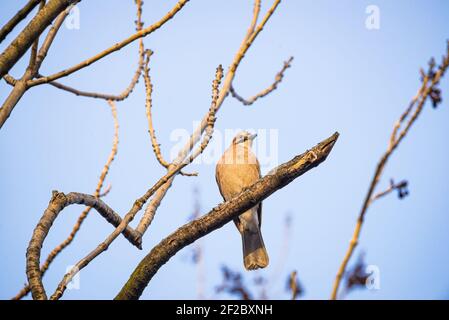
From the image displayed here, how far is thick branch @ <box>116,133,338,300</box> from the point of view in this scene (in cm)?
356

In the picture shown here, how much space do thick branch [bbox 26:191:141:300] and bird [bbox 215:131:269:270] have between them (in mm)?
3983

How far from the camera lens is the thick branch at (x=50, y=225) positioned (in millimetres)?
3084

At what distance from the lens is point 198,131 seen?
4.45 meters

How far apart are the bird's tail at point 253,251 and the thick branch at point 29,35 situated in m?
5.29

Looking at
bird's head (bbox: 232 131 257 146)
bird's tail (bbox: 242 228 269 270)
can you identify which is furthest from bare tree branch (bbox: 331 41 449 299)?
bird's head (bbox: 232 131 257 146)

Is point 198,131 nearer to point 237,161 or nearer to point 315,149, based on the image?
point 315,149

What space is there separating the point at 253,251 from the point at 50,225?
475 centimetres

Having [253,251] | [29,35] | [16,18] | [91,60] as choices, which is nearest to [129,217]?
[91,60]

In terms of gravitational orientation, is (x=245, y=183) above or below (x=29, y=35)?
below

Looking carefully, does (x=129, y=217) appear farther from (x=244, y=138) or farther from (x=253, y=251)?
(x=244, y=138)

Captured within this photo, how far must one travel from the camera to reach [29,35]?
305 cm

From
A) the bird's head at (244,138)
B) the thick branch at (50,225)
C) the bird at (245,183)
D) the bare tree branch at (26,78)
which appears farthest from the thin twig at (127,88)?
the bird's head at (244,138)

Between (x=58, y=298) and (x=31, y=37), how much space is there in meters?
1.38
